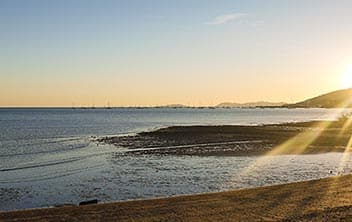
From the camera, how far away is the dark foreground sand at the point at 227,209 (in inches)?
616

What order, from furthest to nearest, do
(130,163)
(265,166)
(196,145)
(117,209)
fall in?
(196,145) < (130,163) < (265,166) < (117,209)

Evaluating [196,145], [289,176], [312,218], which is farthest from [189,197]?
[196,145]

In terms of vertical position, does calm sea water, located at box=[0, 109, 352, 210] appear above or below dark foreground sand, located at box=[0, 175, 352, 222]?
below

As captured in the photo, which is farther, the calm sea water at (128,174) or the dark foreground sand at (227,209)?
the calm sea water at (128,174)

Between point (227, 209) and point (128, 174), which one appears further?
point (128, 174)

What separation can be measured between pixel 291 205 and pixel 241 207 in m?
1.93

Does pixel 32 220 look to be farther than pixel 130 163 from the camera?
No

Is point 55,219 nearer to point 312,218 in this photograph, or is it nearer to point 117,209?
point 117,209

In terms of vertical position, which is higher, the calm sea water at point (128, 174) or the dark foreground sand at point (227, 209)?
the dark foreground sand at point (227, 209)

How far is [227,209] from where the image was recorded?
17016 mm

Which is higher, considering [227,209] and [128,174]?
[227,209]

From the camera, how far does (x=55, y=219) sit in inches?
619

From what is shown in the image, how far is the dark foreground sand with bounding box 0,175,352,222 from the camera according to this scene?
1564 centimetres

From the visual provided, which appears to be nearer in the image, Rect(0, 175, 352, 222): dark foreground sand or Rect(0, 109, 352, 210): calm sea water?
Rect(0, 175, 352, 222): dark foreground sand
